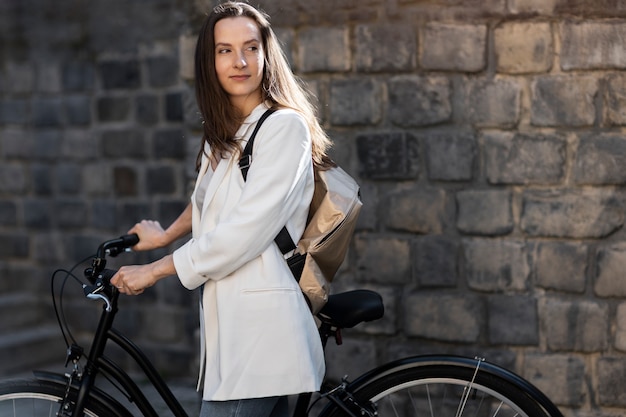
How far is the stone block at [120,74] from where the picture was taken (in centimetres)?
604

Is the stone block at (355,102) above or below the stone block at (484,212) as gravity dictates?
above

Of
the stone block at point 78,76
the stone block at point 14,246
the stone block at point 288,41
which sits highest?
the stone block at point 288,41

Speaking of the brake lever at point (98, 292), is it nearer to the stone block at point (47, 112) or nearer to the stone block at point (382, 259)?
the stone block at point (382, 259)

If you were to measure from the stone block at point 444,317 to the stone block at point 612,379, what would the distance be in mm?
583

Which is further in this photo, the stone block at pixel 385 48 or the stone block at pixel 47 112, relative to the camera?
the stone block at pixel 47 112

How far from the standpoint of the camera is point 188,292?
5785 millimetres

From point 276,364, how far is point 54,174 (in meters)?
4.22

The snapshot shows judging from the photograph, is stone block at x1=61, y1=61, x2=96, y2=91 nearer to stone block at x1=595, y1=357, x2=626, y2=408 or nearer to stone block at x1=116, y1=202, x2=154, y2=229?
stone block at x1=116, y1=202, x2=154, y2=229

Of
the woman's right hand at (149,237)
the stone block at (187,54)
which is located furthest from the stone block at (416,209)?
the woman's right hand at (149,237)

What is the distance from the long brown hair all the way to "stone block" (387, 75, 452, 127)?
4.80 feet

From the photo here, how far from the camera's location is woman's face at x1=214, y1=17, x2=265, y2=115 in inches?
109

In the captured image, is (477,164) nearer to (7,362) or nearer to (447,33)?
(447,33)

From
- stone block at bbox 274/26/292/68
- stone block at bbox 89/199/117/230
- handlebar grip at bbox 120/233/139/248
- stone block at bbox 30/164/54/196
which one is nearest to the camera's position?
handlebar grip at bbox 120/233/139/248

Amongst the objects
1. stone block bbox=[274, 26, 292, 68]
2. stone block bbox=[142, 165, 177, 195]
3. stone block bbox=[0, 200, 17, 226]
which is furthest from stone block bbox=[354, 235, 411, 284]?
stone block bbox=[0, 200, 17, 226]
